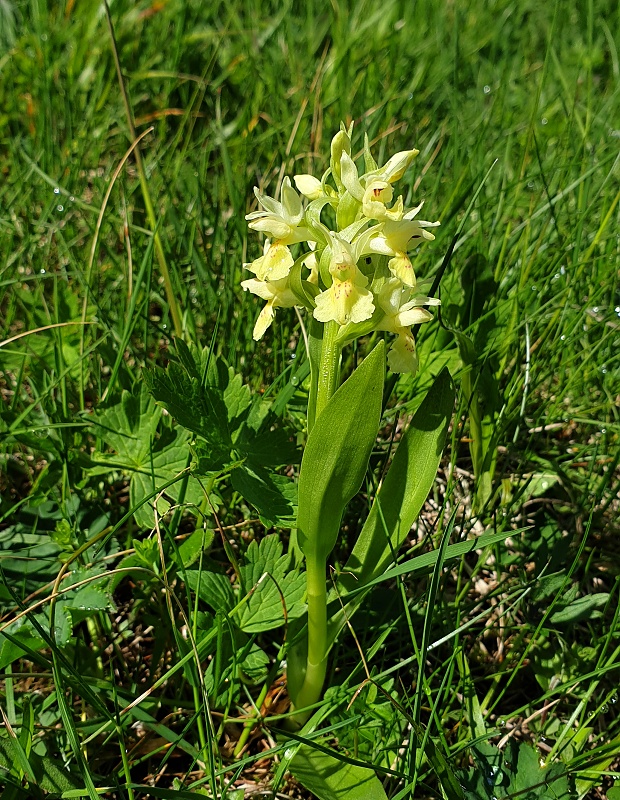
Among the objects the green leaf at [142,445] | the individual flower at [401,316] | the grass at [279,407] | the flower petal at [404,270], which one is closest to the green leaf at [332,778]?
the grass at [279,407]

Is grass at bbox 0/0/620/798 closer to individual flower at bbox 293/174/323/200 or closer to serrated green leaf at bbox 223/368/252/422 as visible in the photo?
serrated green leaf at bbox 223/368/252/422

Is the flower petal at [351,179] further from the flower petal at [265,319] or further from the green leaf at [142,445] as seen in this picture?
the green leaf at [142,445]

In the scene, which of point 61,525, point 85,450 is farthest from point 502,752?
point 85,450

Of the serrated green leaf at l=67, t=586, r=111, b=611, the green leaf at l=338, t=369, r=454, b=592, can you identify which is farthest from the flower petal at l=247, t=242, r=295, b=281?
the serrated green leaf at l=67, t=586, r=111, b=611

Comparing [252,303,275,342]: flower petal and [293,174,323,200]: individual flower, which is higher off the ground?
[293,174,323,200]: individual flower

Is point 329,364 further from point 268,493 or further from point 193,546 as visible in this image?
point 193,546
